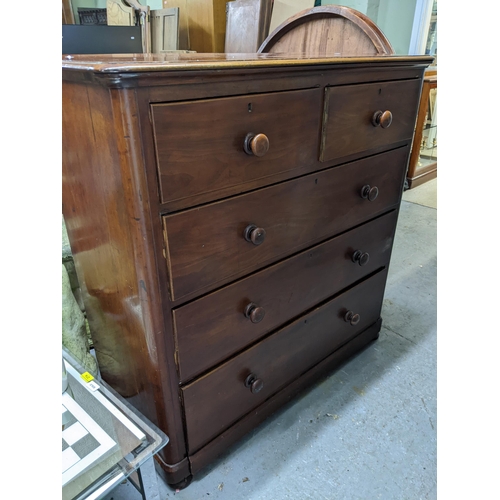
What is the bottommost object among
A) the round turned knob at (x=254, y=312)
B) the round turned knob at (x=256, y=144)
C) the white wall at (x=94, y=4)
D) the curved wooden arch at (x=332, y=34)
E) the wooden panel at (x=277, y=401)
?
the wooden panel at (x=277, y=401)

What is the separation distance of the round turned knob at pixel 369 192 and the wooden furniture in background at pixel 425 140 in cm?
210

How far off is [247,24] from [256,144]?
144 centimetres

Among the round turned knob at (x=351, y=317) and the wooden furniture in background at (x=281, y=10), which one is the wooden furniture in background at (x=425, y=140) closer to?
the wooden furniture in background at (x=281, y=10)

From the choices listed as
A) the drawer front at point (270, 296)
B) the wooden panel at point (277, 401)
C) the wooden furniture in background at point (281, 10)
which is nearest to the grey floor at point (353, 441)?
the wooden panel at point (277, 401)

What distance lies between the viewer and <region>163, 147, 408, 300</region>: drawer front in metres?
0.77

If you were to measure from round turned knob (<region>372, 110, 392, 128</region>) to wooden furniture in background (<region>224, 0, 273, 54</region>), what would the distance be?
40.0 inches

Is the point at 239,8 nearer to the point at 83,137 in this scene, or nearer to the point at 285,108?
the point at 285,108

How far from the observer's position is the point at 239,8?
1931mm

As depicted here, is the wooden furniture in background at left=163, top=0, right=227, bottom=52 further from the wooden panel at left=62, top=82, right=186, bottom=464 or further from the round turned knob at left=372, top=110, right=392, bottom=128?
the wooden panel at left=62, top=82, right=186, bottom=464

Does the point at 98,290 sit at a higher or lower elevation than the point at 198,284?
lower

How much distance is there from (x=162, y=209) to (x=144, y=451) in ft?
1.71

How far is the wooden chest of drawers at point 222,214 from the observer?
677 millimetres
